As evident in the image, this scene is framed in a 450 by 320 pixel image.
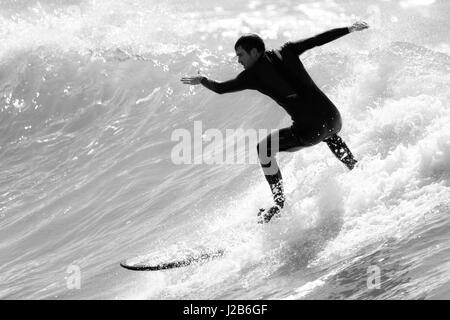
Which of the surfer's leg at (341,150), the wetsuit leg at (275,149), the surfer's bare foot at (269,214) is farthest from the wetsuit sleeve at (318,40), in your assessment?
the surfer's bare foot at (269,214)

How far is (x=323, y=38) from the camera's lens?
22.2ft

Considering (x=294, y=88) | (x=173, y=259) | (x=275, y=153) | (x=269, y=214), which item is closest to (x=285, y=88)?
(x=294, y=88)

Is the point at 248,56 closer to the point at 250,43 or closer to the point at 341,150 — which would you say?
the point at 250,43

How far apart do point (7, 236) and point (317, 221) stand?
564cm

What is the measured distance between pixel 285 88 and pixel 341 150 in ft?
3.56

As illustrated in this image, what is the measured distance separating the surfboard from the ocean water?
0.11m

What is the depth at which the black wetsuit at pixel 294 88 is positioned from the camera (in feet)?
22.2

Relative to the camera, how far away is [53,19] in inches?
726

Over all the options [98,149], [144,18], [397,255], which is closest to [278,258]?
[397,255]

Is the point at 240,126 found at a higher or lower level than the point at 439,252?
higher

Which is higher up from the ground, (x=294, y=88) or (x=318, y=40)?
(x=318, y=40)

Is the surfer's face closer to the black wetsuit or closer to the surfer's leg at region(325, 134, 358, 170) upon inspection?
the black wetsuit

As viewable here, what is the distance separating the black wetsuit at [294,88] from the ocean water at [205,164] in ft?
1.88
